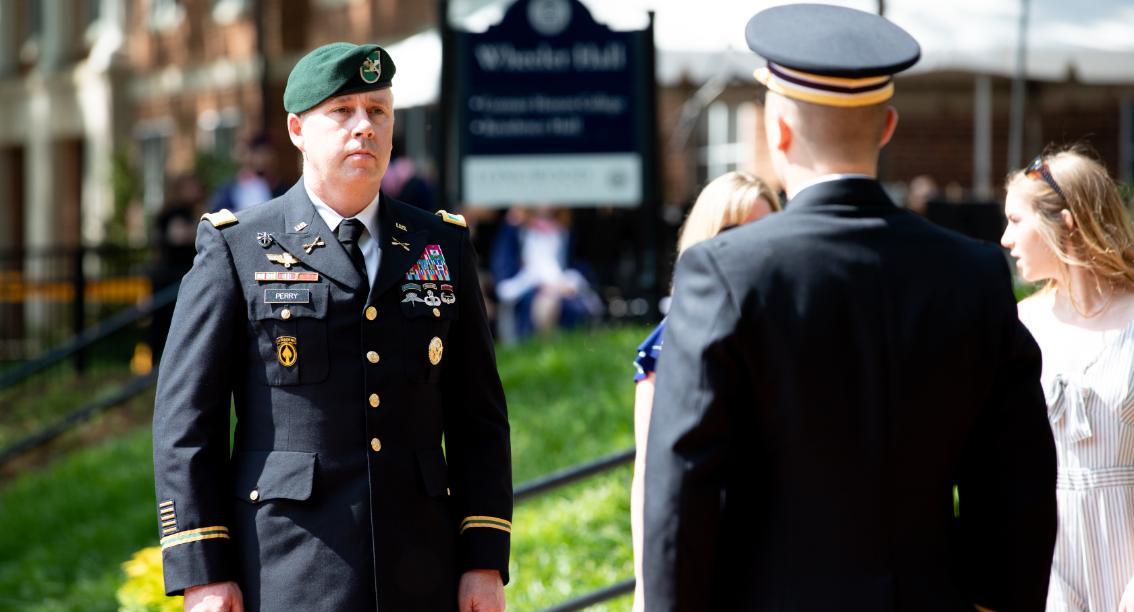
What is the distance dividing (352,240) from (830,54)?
4.17 feet

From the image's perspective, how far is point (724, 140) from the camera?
677 inches

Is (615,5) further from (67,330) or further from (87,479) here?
(67,330)

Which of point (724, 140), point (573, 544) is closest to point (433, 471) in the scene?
point (573, 544)

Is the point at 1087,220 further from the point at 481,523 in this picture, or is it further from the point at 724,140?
the point at 724,140

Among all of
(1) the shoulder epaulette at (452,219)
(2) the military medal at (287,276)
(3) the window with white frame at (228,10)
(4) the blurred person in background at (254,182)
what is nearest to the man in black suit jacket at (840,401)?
(2) the military medal at (287,276)

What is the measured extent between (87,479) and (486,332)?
7.82 metres

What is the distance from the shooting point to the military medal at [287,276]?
10.8 feet

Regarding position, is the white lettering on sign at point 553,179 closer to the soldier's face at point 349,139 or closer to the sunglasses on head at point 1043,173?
the sunglasses on head at point 1043,173

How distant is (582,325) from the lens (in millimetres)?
11875

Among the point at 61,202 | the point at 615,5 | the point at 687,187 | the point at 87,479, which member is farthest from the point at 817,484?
the point at 61,202

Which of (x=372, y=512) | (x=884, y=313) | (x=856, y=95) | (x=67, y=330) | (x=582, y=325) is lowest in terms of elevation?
(x=67, y=330)

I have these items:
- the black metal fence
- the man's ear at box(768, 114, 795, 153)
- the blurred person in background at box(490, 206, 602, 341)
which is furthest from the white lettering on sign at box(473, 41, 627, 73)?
the man's ear at box(768, 114, 795, 153)

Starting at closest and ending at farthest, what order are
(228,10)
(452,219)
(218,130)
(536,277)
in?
(452,219) < (536,277) < (228,10) < (218,130)

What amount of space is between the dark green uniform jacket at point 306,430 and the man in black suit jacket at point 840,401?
92 centimetres
